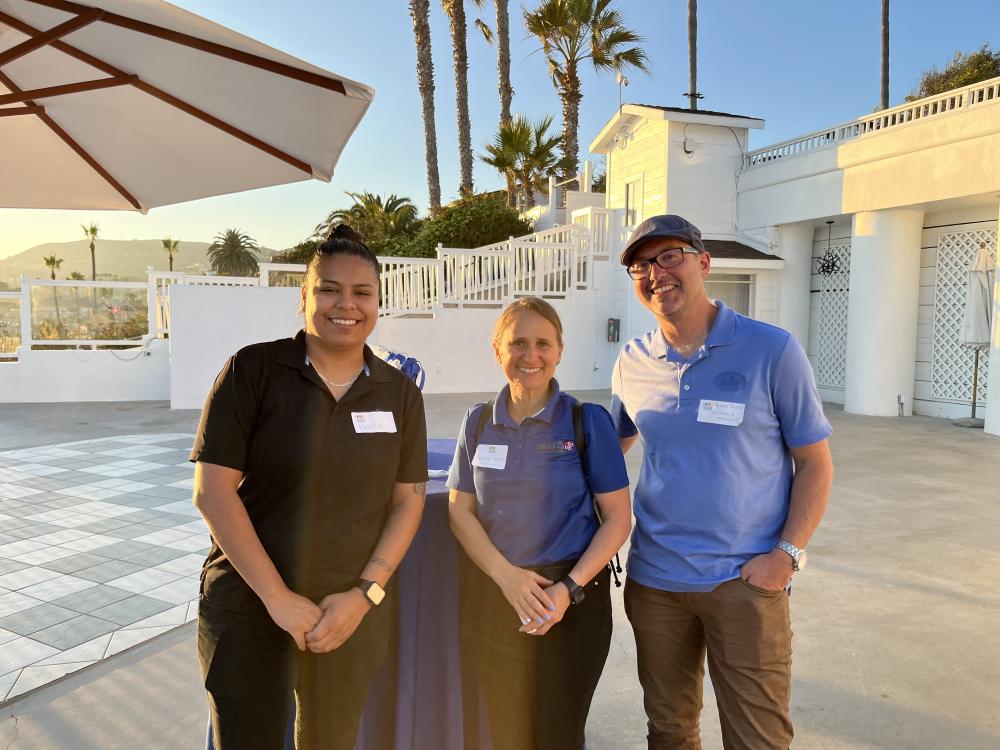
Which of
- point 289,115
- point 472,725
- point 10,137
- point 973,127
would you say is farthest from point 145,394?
point 973,127

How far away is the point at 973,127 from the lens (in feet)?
29.3

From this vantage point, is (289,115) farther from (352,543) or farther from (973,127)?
(973,127)

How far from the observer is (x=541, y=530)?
185 cm

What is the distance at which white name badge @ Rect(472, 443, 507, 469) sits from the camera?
73.0 inches

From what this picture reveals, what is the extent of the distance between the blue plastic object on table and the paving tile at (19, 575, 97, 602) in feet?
8.86

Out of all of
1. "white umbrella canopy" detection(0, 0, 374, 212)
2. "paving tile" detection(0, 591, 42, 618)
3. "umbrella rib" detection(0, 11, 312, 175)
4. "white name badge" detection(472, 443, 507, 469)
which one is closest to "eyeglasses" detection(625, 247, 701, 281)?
"white name badge" detection(472, 443, 507, 469)

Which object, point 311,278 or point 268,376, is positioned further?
point 311,278

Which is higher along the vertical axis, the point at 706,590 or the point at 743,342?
the point at 743,342

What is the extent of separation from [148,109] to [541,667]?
2.92 metres

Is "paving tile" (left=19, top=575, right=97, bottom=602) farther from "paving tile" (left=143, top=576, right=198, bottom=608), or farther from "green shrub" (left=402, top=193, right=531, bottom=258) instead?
"green shrub" (left=402, top=193, right=531, bottom=258)

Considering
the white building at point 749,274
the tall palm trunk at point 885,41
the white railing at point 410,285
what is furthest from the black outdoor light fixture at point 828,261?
the tall palm trunk at point 885,41

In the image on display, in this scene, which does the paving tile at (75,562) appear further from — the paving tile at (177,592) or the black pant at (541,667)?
the black pant at (541,667)

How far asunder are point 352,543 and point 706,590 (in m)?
0.94

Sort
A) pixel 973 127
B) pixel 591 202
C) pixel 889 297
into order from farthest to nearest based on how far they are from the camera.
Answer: pixel 591 202 < pixel 889 297 < pixel 973 127
